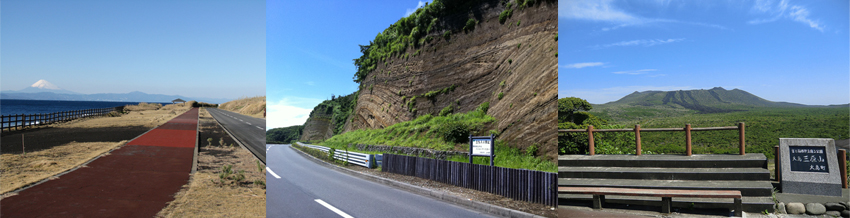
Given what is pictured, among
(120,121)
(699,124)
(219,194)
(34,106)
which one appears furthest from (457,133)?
(34,106)

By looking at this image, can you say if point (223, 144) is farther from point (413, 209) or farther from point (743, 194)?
point (743, 194)

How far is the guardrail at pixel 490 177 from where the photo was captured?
4.54 m

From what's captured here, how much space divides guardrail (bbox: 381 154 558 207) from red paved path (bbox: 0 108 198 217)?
14.2 feet

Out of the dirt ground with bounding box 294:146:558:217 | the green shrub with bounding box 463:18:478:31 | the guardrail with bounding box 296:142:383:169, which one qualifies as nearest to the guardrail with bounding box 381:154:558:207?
the dirt ground with bounding box 294:146:558:217

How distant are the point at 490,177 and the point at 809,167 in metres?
5.35

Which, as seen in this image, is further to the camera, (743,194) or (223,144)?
(223,144)

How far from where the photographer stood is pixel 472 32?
516 inches

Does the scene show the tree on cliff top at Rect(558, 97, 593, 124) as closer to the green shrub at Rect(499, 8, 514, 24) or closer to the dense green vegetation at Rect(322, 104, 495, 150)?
the dense green vegetation at Rect(322, 104, 495, 150)

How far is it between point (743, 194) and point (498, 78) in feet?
22.9

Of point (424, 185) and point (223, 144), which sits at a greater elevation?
point (223, 144)

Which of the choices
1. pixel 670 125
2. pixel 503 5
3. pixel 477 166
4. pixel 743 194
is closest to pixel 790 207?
pixel 743 194

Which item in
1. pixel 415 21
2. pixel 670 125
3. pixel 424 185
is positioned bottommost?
pixel 424 185

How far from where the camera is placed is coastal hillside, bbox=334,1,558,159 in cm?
833

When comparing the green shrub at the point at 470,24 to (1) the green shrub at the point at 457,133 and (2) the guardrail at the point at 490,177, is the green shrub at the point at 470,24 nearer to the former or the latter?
(1) the green shrub at the point at 457,133
